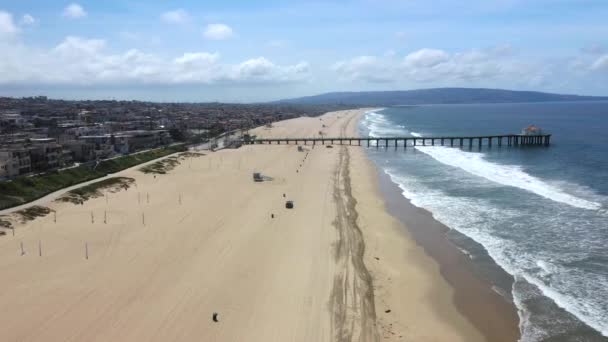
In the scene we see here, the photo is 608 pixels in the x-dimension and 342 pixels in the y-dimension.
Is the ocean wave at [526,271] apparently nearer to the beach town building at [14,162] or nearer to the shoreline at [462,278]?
the shoreline at [462,278]

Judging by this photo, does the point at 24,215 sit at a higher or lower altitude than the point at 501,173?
lower

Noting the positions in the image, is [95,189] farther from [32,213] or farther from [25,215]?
[25,215]

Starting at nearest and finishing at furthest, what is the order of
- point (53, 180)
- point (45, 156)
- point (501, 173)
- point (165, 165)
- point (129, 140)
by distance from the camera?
point (53, 180), point (45, 156), point (501, 173), point (165, 165), point (129, 140)

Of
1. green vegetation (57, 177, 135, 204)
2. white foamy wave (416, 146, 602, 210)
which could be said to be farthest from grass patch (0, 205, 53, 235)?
white foamy wave (416, 146, 602, 210)

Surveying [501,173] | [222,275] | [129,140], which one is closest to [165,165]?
[129,140]

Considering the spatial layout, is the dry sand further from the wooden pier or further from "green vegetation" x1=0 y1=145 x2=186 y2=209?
the wooden pier

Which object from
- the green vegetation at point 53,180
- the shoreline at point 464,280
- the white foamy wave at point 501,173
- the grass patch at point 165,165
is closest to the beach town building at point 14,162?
the green vegetation at point 53,180

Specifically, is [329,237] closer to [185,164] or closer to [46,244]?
[46,244]

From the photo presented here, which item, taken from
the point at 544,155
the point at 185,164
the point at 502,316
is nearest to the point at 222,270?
the point at 502,316
